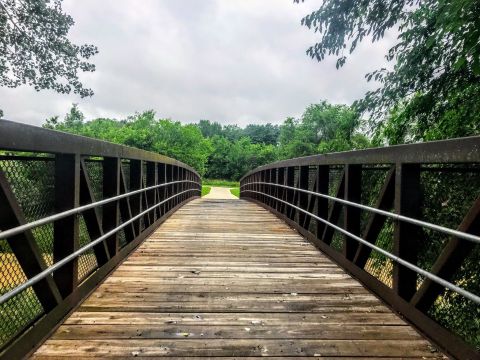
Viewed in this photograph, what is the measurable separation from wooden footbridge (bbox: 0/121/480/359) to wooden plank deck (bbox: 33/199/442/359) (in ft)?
0.05

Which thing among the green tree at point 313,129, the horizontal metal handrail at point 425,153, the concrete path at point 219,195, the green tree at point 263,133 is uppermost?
the green tree at point 263,133

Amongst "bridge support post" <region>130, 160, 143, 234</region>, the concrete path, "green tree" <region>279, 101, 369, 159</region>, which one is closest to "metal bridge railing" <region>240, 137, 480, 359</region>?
"bridge support post" <region>130, 160, 143, 234</region>

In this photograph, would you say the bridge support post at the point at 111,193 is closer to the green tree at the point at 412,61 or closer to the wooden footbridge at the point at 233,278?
the wooden footbridge at the point at 233,278

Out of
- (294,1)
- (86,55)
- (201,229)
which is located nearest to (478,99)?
(294,1)

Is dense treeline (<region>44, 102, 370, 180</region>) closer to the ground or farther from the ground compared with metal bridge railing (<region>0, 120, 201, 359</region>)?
farther from the ground

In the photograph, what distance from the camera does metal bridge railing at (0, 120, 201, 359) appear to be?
2418mm

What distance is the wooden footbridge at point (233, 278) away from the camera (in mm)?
2629

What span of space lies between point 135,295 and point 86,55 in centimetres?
1357

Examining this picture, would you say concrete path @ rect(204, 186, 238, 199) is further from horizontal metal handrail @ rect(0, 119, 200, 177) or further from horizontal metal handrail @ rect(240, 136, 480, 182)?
horizontal metal handrail @ rect(0, 119, 200, 177)

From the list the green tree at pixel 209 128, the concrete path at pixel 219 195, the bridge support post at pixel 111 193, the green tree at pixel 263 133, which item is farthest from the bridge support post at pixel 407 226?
the green tree at pixel 209 128

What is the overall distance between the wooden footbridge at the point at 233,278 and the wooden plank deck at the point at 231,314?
1cm

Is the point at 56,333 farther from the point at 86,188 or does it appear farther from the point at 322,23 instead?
the point at 322,23

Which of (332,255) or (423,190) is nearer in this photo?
(423,190)

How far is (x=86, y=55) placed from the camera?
15320mm
